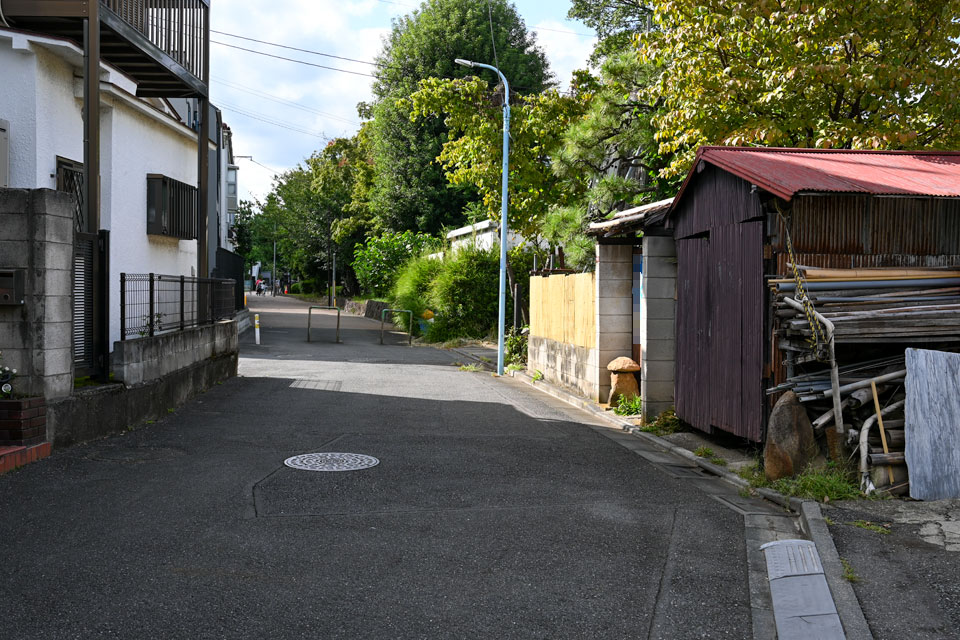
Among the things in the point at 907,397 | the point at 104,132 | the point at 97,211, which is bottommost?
the point at 907,397

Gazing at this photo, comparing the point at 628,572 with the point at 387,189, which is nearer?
the point at 628,572

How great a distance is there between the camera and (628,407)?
12.2m

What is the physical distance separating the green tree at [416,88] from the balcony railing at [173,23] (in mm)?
25879

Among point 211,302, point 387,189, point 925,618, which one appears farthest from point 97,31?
point 387,189

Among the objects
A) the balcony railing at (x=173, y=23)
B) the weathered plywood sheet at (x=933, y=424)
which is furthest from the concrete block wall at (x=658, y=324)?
the balcony railing at (x=173, y=23)

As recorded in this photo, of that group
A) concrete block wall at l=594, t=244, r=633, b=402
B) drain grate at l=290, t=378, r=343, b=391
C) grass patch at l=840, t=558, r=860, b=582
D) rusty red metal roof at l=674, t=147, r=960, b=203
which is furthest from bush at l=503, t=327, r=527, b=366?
grass patch at l=840, t=558, r=860, b=582

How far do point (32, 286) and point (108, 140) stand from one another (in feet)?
18.4

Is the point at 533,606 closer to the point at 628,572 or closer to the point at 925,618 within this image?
the point at 628,572

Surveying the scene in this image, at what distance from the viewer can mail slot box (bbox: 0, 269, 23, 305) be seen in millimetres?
7797

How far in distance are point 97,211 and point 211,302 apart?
18.4 feet

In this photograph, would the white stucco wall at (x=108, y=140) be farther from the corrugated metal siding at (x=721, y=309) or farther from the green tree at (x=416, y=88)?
the green tree at (x=416, y=88)

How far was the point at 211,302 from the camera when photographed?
50.6 ft

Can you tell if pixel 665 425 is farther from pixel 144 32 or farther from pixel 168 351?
pixel 144 32

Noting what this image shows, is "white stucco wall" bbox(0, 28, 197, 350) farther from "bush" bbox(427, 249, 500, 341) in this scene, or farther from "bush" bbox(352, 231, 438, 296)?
"bush" bbox(352, 231, 438, 296)
